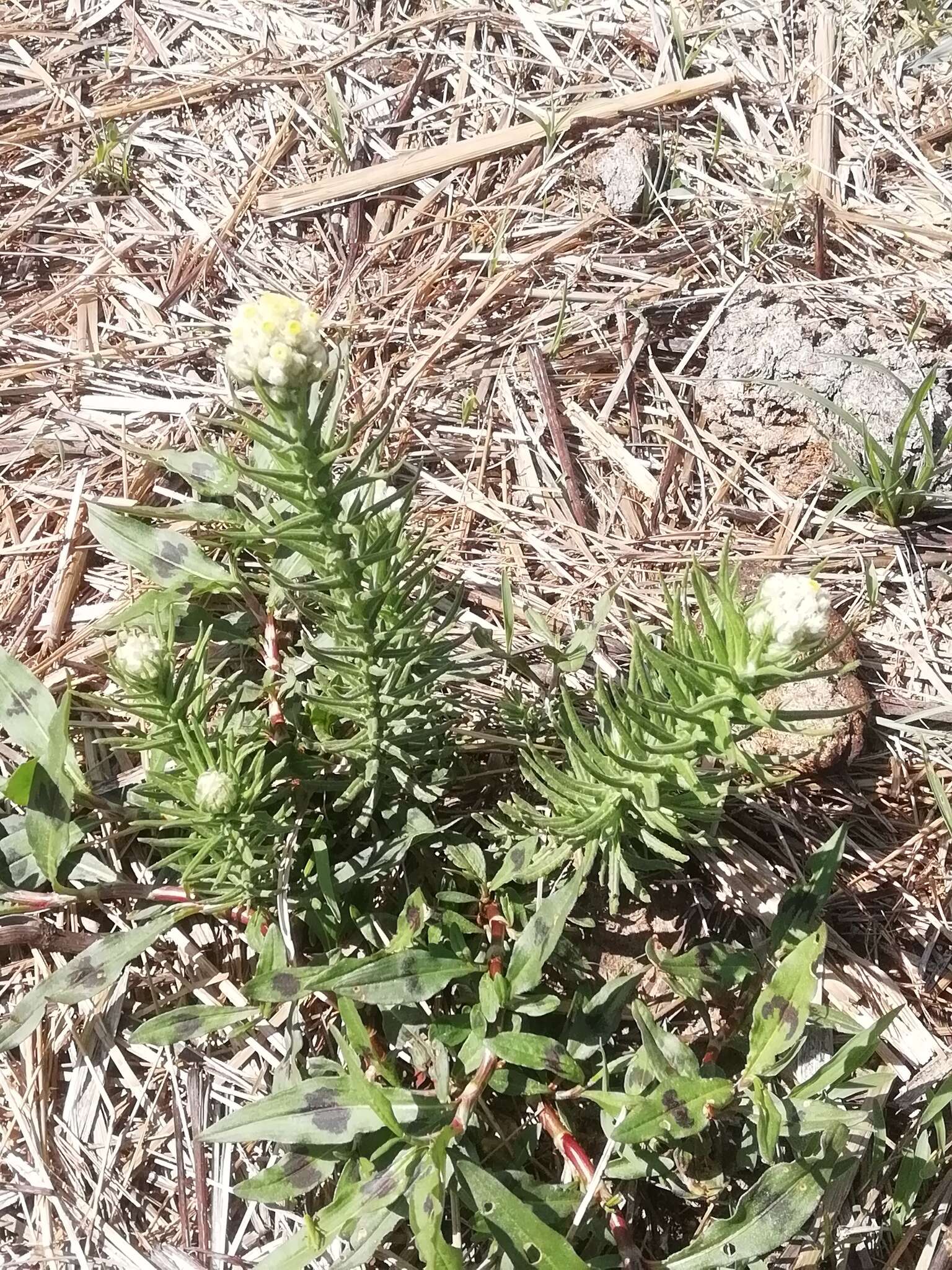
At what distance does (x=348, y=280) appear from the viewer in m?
3.62

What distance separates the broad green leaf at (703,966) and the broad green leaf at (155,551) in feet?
4.78

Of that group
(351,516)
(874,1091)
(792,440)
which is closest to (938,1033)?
(874,1091)

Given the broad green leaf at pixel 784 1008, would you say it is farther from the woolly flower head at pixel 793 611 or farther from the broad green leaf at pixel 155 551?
the broad green leaf at pixel 155 551

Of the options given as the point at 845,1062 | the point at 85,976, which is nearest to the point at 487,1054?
the point at 845,1062

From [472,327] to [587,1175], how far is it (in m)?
2.62

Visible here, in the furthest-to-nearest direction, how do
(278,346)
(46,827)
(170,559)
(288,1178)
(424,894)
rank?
(170,559), (424,894), (46,827), (288,1178), (278,346)

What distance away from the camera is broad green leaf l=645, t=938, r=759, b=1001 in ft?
7.83

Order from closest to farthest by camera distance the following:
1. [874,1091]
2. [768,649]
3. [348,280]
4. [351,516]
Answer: [768,649]
[351,516]
[874,1091]
[348,280]

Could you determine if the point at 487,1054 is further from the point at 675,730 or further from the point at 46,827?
the point at 46,827

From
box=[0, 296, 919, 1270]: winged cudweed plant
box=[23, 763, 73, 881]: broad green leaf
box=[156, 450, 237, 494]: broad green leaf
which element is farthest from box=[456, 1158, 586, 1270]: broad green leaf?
box=[156, 450, 237, 494]: broad green leaf

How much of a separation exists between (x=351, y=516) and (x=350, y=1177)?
136cm

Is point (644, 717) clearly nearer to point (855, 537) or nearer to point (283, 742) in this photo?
point (283, 742)

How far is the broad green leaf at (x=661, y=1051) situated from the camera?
217 centimetres

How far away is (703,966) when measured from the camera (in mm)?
2445
